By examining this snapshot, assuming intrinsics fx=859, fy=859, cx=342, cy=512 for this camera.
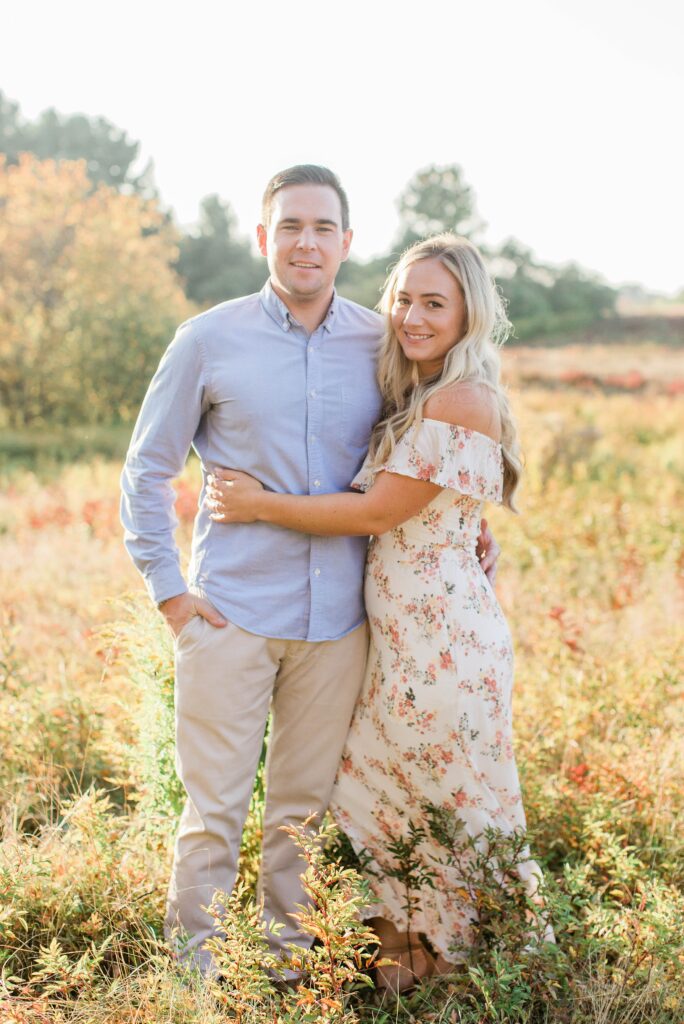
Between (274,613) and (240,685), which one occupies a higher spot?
(274,613)

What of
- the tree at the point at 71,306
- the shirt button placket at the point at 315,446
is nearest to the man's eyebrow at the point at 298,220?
the shirt button placket at the point at 315,446

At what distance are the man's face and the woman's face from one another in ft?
0.91

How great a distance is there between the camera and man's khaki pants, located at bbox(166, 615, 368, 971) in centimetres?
275

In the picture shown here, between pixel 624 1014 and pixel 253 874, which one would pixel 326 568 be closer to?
pixel 253 874

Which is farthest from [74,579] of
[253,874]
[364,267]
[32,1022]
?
[364,267]

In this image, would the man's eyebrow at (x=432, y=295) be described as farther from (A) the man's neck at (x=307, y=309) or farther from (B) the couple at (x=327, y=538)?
(A) the man's neck at (x=307, y=309)

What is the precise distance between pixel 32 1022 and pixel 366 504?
164cm

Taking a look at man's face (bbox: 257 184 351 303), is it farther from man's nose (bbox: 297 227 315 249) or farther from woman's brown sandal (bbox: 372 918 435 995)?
woman's brown sandal (bbox: 372 918 435 995)

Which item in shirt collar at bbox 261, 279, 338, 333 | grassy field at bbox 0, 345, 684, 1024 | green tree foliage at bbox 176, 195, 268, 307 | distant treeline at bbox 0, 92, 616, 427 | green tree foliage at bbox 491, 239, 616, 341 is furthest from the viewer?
green tree foliage at bbox 491, 239, 616, 341

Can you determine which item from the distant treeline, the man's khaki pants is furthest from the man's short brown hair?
the distant treeline

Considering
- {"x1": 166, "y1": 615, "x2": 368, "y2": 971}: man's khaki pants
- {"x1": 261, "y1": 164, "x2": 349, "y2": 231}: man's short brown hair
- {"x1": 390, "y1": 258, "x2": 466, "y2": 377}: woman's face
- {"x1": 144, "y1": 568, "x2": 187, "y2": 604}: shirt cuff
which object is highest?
{"x1": 261, "y1": 164, "x2": 349, "y2": 231}: man's short brown hair

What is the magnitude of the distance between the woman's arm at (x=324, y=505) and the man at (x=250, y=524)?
0.09m

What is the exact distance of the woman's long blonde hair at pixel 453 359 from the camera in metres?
2.76

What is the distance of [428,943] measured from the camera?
3.10 metres
